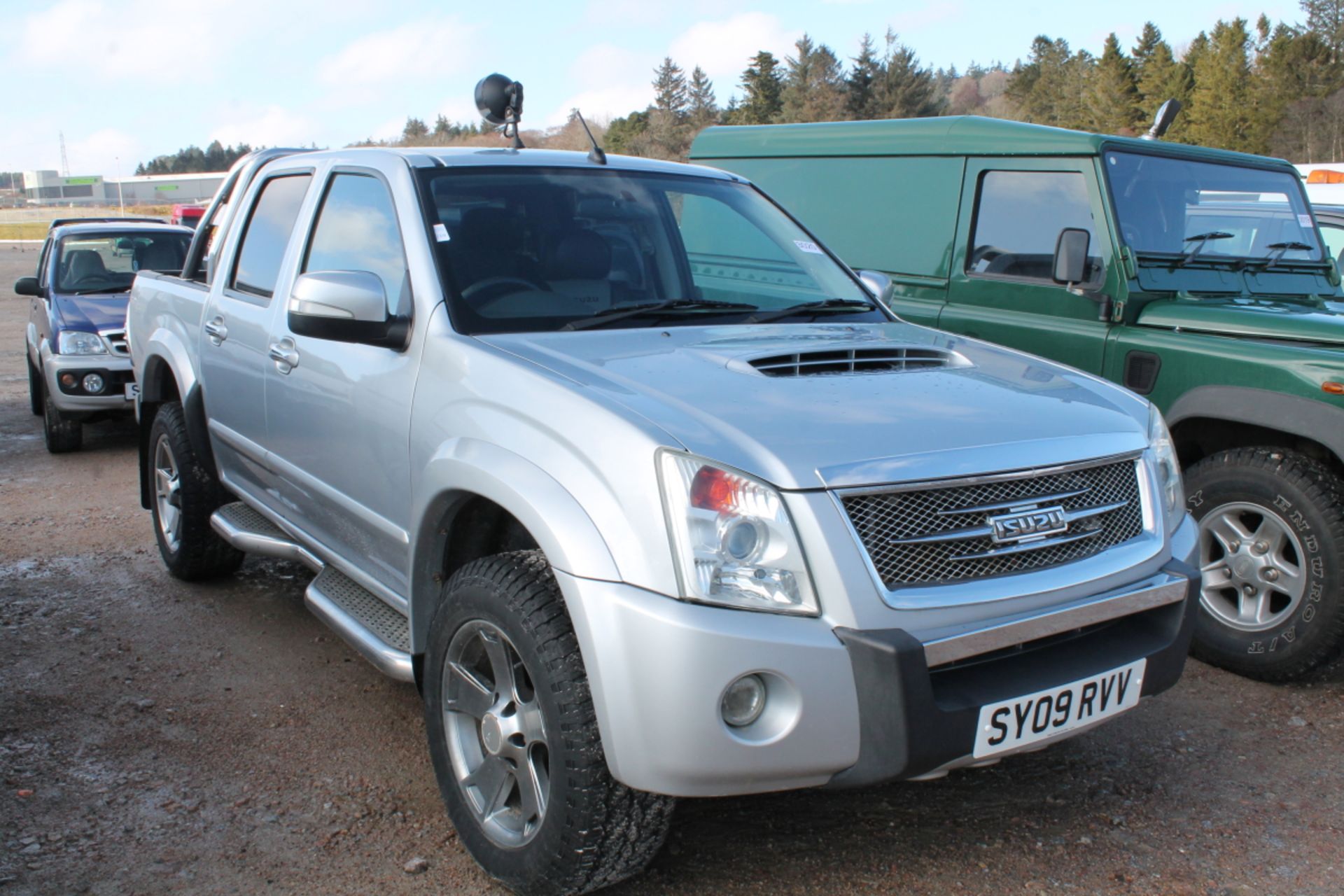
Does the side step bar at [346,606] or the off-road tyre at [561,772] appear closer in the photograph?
the off-road tyre at [561,772]

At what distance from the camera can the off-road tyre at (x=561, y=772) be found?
222cm

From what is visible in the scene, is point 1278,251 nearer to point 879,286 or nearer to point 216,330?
point 879,286

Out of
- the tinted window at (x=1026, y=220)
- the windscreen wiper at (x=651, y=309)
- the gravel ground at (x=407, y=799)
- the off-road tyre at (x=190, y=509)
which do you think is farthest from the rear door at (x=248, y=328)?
the tinted window at (x=1026, y=220)

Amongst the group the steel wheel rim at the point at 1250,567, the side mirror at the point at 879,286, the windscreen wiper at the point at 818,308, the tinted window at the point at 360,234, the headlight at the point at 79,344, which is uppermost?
the tinted window at the point at 360,234

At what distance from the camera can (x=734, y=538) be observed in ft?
7.04

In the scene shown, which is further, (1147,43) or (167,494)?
(1147,43)

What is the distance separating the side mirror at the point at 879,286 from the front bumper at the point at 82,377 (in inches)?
228

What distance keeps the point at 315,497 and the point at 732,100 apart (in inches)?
2894

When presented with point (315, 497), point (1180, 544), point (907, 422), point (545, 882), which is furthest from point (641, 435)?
point (315, 497)

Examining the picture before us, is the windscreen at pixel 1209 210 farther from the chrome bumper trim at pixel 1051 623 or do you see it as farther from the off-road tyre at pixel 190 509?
the off-road tyre at pixel 190 509

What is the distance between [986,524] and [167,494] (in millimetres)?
3939

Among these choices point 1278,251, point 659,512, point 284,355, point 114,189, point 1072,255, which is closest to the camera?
point 659,512

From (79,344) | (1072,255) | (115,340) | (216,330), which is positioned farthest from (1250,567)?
(79,344)

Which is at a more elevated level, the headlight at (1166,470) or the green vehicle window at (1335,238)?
the green vehicle window at (1335,238)
